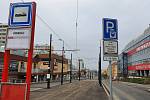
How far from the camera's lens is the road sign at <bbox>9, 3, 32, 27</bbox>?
8.82 meters

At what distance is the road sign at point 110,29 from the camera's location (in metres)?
9.74

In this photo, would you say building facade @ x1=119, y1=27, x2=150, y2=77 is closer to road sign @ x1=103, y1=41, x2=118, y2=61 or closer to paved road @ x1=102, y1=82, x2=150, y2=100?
paved road @ x1=102, y1=82, x2=150, y2=100

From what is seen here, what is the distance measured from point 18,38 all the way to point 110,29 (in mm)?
3180

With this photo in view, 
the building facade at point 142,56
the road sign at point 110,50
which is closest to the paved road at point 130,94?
the road sign at point 110,50

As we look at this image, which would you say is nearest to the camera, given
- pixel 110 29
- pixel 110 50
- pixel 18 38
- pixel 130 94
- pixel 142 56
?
pixel 18 38

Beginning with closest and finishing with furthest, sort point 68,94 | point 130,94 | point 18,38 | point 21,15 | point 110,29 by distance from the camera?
point 18,38, point 21,15, point 110,29, point 68,94, point 130,94

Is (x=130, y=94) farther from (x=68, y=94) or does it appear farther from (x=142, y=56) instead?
(x=142, y=56)

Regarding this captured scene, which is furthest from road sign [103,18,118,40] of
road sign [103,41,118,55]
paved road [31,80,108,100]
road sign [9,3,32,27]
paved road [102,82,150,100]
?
paved road [102,82,150,100]

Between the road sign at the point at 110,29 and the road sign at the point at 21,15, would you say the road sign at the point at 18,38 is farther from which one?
the road sign at the point at 110,29

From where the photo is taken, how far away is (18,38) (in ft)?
28.7

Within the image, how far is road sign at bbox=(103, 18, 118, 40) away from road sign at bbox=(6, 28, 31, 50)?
2658mm

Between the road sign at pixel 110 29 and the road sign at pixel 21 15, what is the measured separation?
2625 millimetres

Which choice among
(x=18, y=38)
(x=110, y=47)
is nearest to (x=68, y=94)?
(x=110, y=47)

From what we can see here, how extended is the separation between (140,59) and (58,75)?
31.3 metres
